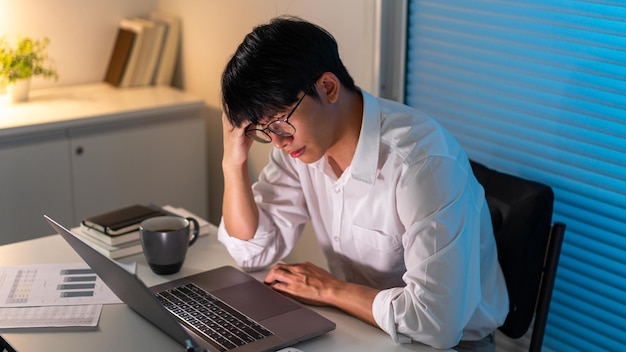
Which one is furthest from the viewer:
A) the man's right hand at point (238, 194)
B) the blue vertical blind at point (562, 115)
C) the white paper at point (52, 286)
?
the blue vertical blind at point (562, 115)

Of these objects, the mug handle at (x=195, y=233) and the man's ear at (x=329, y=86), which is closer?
the man's ear at (x=329, y=86)

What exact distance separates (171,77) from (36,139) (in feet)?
2.56

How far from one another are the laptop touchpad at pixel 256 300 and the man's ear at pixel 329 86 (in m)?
0.41

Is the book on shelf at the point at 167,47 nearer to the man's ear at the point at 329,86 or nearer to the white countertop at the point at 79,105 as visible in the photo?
the white countertop at the point at 79,105

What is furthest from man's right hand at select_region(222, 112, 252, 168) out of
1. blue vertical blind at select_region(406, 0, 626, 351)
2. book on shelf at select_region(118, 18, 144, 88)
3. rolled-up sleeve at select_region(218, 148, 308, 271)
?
book on shelf at select_region(118, 18, 144, 88)

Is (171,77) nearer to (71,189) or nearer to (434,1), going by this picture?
(71,189)

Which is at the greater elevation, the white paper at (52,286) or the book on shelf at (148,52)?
the book on shelf at (148,52)

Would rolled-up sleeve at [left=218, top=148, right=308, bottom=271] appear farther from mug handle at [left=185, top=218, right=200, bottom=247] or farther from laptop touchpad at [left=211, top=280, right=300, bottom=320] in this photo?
laptop touchpad at [left=211, top=280, right=300, bottom=320]

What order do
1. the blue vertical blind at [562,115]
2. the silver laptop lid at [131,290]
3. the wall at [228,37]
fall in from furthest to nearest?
the wall at [228,37], the blue vertical blind at [562,115], the silver laptop lid at [131,290]

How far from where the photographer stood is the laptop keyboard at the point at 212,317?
154cm

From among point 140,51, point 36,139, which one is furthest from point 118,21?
point 36,139

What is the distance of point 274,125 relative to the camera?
166cm

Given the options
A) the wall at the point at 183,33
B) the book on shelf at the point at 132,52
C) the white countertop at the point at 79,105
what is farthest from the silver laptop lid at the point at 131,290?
the book on shelf at the point at 132,52

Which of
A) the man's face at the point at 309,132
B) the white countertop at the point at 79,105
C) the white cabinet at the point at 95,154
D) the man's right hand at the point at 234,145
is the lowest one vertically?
the white cabinet at the point at 95,154
